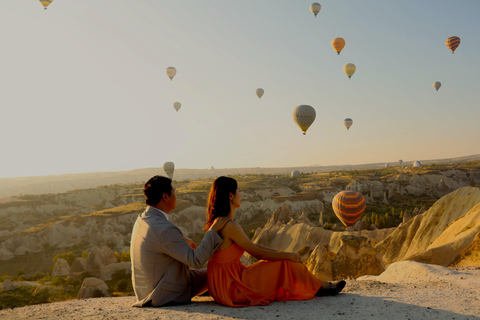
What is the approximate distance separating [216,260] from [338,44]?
51.3m

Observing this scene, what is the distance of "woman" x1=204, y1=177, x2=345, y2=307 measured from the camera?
4828mm

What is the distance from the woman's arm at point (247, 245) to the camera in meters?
4.75

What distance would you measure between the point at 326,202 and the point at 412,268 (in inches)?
2562

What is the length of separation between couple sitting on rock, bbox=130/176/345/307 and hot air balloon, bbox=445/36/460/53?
61605 millimetres

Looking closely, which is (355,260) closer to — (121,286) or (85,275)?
(121,286)

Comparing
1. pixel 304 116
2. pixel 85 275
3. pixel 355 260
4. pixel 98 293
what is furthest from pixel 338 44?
pixel 98 293

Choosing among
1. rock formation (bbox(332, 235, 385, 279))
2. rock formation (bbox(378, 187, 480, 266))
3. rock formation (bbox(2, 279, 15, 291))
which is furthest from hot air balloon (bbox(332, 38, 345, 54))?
rock formation (bbox(2, 279, 15, 291))

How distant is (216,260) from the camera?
4.95m

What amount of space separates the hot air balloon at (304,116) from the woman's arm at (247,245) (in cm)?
3809

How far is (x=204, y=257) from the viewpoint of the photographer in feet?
15.1

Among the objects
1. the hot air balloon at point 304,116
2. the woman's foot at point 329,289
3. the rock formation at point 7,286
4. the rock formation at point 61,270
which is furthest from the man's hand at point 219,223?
the hot air balloon at point 304,116

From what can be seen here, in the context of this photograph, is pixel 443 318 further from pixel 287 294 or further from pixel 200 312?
pixel 200 312

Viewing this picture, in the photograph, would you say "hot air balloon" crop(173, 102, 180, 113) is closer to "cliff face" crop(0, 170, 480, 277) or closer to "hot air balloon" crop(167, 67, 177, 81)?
"hot air balloon" crop(167, 67, 177, 81)

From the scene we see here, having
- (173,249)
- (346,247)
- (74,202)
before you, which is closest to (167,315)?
(173,249)
